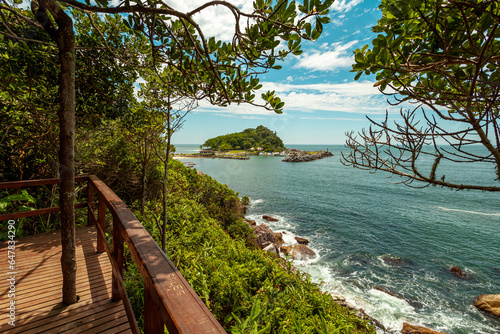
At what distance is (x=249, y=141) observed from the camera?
3890 inches

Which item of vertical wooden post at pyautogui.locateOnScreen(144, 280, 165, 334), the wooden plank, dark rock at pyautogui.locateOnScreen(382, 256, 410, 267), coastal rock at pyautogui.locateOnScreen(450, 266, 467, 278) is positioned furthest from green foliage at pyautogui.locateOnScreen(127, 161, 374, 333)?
coastal rock at pyautogui.locateOnScreen(450, 266, 467, 278)

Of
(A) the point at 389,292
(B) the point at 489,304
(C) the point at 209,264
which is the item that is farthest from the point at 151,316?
(B) the point at 489,304

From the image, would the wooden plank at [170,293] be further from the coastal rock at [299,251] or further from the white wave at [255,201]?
the white wave at [255,201]

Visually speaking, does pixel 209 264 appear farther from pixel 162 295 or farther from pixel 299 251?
pixel 299 251

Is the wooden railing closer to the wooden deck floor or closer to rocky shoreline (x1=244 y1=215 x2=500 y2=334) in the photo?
the wooden deck floor

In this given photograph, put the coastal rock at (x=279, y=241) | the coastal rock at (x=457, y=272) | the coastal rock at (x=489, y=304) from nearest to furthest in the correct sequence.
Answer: the coastal rock at (x=489, y=304), the coastal rock at (x=457, y=272), the coastal rock at (x=279, y=241)

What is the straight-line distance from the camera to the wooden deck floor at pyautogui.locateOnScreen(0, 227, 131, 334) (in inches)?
77.5

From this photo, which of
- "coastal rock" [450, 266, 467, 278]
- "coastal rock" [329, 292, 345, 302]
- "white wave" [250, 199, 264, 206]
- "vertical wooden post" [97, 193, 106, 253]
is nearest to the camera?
"vertical wooden post" [97, 193, 106, 253]

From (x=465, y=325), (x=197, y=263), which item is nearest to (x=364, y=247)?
(x=465, y=325)

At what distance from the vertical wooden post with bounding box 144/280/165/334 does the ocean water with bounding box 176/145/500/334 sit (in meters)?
5.67

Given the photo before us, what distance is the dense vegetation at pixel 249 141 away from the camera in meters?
98.1

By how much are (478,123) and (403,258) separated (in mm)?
14396

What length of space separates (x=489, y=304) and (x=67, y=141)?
49.1 ft

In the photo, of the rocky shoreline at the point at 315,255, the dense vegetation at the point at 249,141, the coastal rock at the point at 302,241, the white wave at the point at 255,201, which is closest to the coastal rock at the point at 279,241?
the rocky shoreline at the point at 315,255
